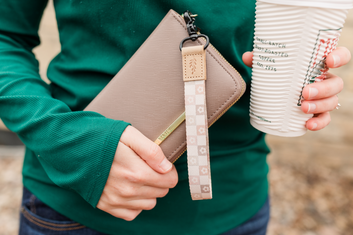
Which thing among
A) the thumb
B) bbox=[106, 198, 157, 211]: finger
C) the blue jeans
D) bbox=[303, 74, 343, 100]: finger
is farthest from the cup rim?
the blue jeans

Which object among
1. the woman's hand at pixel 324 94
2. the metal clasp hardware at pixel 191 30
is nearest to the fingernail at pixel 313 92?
the woman's hand at pixel 324 94

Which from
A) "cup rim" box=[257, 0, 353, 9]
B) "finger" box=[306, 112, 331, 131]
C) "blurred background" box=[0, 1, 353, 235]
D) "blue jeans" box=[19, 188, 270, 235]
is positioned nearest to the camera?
"cup rim" box=[257, 0, 353, 9]

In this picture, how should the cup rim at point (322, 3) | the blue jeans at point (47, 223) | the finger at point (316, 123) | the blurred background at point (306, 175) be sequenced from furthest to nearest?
1. the blurred background at point (306, 175)
2. the blue jeans at point (47, 223)
3. the finger at point (316, 123)
4. the cup rim at point (322, 3)

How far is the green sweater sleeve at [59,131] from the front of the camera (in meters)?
0.60

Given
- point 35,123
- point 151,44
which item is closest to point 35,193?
point 35,123

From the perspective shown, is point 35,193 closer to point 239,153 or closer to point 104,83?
point 104,83

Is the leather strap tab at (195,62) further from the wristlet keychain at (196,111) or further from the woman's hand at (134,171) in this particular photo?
the woman's hand at (134,171)

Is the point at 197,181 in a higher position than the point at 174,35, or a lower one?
lower

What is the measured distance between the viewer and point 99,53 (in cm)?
76

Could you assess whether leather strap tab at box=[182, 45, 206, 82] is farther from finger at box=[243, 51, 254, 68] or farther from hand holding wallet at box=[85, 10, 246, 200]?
finger at box=[243, 51, 254, 68]

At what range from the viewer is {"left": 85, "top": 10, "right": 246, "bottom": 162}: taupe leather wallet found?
613 millimetres

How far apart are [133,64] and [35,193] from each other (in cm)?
52

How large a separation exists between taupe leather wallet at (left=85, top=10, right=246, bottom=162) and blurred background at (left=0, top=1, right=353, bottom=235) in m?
1.97

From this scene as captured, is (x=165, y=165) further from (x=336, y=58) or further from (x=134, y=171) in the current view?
(x=336, y=58)
